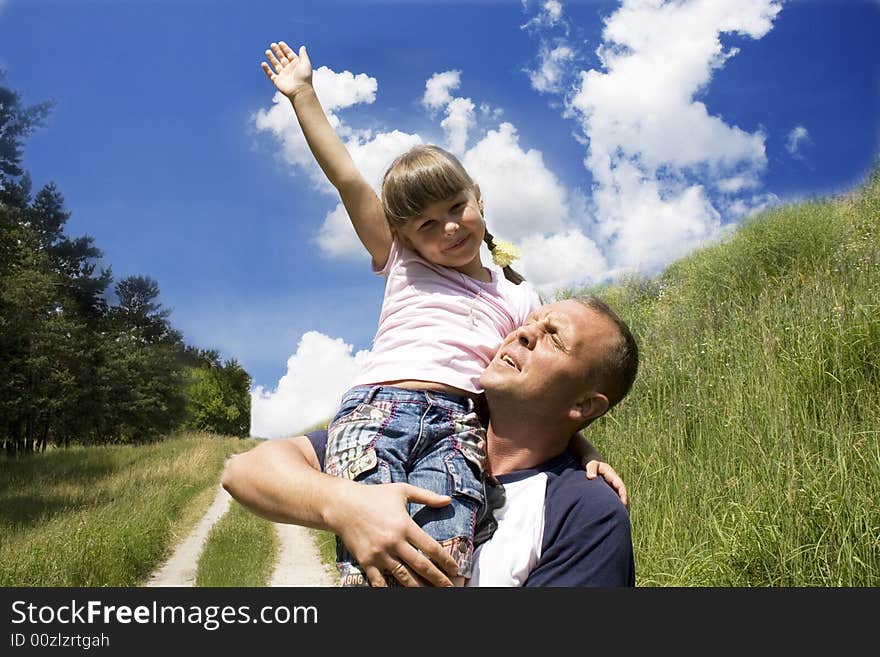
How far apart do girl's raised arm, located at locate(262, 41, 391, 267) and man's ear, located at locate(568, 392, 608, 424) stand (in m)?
0.80

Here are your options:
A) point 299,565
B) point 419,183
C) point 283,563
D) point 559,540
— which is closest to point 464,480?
point 559,540

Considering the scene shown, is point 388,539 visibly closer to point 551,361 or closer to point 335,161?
point 551,361

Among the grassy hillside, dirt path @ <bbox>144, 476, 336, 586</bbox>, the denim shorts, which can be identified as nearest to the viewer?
the denim shorts

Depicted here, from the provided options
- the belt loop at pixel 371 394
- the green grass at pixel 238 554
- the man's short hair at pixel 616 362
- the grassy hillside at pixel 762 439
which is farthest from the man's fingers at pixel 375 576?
the green grass at pixel 238 554

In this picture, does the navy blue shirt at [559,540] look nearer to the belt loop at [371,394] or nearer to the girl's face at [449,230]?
the belt loop at [371,394]

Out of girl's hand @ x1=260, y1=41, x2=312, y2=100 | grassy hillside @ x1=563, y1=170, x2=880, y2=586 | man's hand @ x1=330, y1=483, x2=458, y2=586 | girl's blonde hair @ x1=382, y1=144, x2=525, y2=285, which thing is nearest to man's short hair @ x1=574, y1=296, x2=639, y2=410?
girl's blonde hair @ x1=382, y1=144, x2=525, y2=285

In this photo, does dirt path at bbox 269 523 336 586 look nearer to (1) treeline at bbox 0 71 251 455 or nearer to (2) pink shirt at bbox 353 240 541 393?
(2) pink shirt at bbox 353 240 541 393

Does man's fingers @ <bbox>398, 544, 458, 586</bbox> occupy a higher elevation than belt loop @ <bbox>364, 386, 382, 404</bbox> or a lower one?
lower

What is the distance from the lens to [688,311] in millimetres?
7613

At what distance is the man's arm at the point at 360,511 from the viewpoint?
1525 mm

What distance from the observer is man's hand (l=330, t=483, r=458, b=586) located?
1522mm

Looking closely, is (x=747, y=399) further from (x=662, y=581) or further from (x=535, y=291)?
(x=535, y=291)

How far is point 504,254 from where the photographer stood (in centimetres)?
251

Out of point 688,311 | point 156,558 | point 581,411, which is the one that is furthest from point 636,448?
point 156,558
